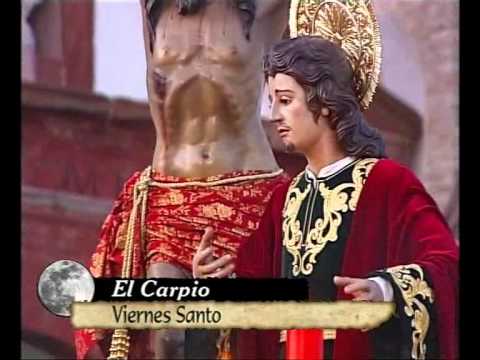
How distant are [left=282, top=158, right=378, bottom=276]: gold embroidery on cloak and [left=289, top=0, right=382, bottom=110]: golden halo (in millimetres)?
362

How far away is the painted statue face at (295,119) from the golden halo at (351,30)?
9.0 inches

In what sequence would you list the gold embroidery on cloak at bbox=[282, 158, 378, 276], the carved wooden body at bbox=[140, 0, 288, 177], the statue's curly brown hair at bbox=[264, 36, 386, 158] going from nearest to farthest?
the gold embroidery on cloak at bbox=[282, 158, 378, 276] → the statue's curly brown hair at bbox=[264, 36, 386, 158] → the carved wooden body at bbox=[140, 0, 288, 177]

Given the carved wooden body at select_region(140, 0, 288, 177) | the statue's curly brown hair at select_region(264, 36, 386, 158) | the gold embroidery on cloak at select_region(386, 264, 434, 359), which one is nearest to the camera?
the gold embroidery on cloak at select_region(386, 264, 434, 359)

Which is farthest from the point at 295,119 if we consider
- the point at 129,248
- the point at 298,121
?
the point at 129,248

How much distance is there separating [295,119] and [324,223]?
0.47 metres

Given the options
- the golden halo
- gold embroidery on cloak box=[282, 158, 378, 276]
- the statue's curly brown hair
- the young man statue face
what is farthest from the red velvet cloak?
the golden halo

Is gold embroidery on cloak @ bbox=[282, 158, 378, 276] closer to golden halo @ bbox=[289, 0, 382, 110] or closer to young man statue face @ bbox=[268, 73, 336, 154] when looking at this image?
young man statue face @ bbox=[268, 73, 336, 154]

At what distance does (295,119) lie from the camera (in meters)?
8.30

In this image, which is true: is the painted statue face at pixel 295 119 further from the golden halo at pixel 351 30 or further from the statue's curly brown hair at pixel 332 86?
the golden halo at pixel 351 30

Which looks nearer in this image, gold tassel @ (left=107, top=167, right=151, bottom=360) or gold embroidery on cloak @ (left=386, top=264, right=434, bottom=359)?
gold embroidery on cloak @ (left=386, top=264, right=434, bottom=359)

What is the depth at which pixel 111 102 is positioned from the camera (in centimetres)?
852

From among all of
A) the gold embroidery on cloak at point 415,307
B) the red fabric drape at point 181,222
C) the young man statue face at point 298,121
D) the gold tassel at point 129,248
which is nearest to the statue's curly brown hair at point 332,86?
the young man statue face at point 298,121

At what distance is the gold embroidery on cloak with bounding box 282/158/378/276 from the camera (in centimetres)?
816
